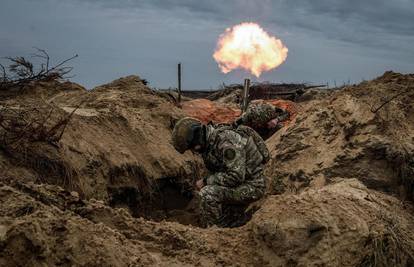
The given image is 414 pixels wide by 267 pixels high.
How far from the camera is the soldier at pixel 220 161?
7.39m

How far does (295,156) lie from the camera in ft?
32.8

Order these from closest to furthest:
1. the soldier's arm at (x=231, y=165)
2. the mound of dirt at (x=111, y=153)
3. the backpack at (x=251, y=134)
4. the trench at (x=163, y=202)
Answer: the soldier's arm at (x=231, y=165), the backpack at (x=251, y=134), the mound of dirt at (x=111, y=153), the trench at (x=163, y=202)

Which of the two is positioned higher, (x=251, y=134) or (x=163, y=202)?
(x=251, y=134)

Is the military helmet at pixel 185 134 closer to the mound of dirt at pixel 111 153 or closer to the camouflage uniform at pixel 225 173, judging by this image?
the camouflage uniform at pixel 225 173

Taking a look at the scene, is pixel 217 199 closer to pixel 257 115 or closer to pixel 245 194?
pixel 245 194

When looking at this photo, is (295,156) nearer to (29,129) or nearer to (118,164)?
(118,164)

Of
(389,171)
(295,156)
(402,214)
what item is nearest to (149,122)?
(295,156)

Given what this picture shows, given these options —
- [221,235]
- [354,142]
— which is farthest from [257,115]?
[221,235]

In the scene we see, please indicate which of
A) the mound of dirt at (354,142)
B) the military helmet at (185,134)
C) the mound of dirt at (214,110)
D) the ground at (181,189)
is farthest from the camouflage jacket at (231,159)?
the mound of dirt at (214,110)

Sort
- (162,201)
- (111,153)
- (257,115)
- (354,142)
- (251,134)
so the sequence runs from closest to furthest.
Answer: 1. (251,134)
2. (257,115)
3. (354,142)
4. (111,153)
5. (162,201)

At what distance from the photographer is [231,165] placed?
7363mm

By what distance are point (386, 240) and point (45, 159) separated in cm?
446

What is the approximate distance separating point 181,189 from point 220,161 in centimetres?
325

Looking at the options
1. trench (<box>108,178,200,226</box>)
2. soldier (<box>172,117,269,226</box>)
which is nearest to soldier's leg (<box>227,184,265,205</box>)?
soldier (<box>172,117,269,226</box>)
